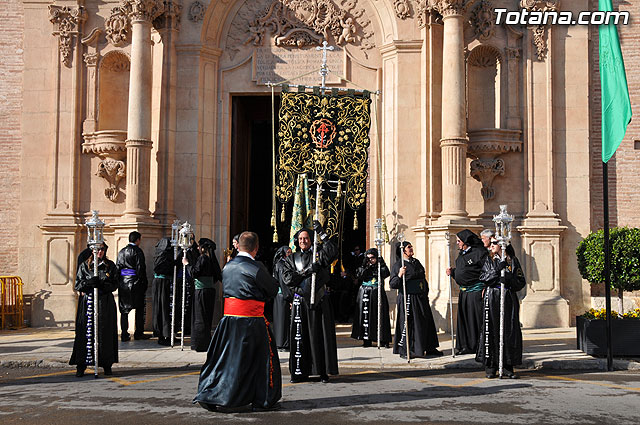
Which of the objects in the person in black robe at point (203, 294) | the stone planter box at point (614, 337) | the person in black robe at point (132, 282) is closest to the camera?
the stone planter box at point (614, 337)

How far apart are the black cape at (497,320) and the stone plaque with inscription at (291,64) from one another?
7.52m

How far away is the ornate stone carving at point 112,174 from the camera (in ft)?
52.6

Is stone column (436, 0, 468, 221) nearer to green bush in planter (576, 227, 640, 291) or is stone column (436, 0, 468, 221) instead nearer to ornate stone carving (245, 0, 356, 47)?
ornate stone carving (245, 0, 356, 47)

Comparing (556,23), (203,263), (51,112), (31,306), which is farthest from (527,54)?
(31,306)

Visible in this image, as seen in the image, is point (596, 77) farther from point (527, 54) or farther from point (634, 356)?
point (634, 356)

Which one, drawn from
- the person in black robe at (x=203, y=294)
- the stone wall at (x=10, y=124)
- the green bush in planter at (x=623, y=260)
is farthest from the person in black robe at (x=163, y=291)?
the green bush in planter at (x=623, y=260)

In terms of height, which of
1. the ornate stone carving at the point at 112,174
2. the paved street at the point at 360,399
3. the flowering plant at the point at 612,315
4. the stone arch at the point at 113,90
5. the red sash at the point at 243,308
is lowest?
the paved street at the point at 360,399

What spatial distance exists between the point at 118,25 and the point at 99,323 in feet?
26.9

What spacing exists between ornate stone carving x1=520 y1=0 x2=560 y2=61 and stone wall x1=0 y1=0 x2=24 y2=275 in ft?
37.4

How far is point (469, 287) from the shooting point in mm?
11906

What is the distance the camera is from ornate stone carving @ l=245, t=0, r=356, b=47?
16438mm

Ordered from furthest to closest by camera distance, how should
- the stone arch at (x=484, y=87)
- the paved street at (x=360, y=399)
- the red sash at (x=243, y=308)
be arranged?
1. the stone arch at (x=484, y=87)
2. the red sash at (x=243, y=308)
3. the paved street at (x=360, y=399)

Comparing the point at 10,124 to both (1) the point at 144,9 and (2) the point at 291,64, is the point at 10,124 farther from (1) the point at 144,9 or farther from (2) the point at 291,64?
(2) the point at 291,64

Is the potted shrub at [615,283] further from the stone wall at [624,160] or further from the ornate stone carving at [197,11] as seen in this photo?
the ornate stone carving at [197,11]
